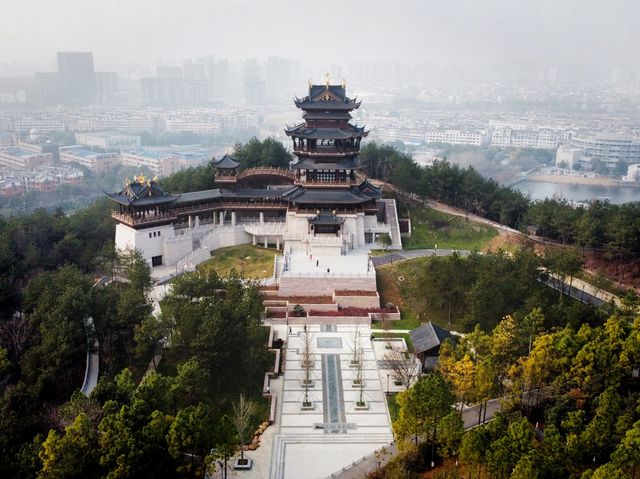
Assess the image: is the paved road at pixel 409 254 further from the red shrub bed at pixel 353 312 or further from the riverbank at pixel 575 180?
the riverbank at pixel 575 180

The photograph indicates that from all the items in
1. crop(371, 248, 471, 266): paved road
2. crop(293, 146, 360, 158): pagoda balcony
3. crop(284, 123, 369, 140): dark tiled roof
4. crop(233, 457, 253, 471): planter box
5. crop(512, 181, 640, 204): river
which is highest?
crop(284, 123, 369, 140): dark tiled roof

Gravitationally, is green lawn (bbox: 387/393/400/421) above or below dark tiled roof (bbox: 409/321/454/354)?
below

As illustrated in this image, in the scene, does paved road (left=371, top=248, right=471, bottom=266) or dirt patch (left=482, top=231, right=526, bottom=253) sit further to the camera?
dirt patch (left=482, top=231, right=526, bottom=253)

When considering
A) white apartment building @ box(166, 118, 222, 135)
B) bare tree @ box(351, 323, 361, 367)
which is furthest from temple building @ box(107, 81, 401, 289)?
white apartment building @ box(166, 118, 222, 135)

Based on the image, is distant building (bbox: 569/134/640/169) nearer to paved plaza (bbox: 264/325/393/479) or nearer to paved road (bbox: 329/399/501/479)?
paved plaza (bbox: 264/325/393/479)

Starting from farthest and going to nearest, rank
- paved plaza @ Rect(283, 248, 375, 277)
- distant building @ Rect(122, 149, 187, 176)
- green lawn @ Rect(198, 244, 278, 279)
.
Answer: distant building @ Rect(122, 149, 187, 176) < green lawn @ Rect(198, 244, 278, 279) < paved plaza @ Rect(283, 248, 375, 277)

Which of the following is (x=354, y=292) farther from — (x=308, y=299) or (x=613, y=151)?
(x=613, y=151)

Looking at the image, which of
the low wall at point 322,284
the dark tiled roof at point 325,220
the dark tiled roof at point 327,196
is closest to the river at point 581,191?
the dark tiled roof at point 327,196

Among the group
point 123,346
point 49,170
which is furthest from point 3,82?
point 123,346
